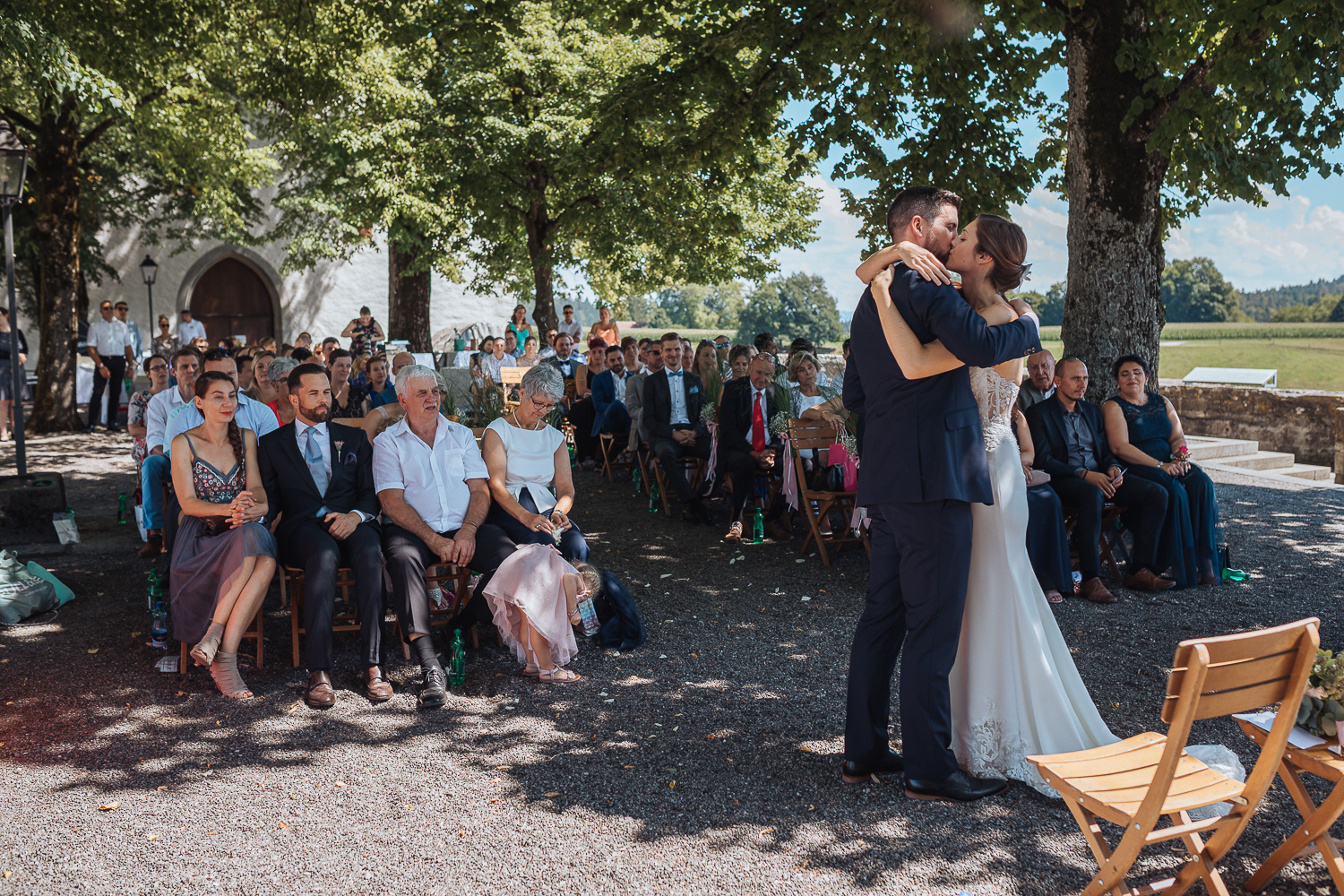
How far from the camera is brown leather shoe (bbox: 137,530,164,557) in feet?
26.8

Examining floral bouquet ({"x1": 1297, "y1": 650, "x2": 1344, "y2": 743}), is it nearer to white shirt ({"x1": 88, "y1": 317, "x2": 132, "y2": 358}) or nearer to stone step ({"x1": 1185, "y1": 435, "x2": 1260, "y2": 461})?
stone step ({"x1": 1185, "y1": 435, "x2": 1260, "y2": 461})

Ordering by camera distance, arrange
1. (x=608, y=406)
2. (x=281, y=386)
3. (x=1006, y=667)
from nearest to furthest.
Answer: (x=1006, y=667) → (x=281, y=386) → (x=608, y=406)

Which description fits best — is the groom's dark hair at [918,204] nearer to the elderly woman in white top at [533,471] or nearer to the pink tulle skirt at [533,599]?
the pink tulle skirt at [533,599]

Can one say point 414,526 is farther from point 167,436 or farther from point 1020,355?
point 1020,355

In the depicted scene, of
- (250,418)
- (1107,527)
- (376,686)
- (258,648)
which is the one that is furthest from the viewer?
(1107,527)

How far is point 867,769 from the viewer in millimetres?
4059

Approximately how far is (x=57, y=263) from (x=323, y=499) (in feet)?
45.1

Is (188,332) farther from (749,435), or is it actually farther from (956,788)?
(956,788)

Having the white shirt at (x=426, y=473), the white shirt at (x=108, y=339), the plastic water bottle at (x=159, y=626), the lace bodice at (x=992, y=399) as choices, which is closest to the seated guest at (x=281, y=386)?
the white shirt at (x=426, y=473)

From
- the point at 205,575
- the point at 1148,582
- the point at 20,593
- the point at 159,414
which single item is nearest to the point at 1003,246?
the point at 205,575

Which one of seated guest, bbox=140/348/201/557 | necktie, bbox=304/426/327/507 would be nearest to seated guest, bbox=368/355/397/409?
seated guest, bbox=140/348/201/557

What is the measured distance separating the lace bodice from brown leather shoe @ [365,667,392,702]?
3136 millimetres

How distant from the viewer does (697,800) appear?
398 centimetres

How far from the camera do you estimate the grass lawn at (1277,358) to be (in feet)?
97.9
